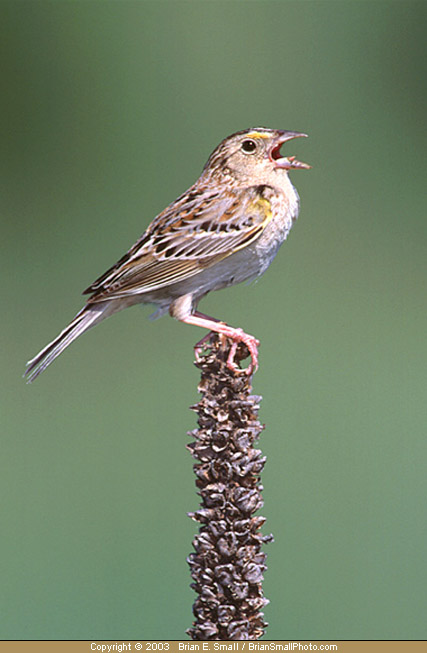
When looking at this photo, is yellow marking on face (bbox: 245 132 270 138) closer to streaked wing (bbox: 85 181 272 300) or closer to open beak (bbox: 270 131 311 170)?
open beak (bbox: 270 131 311 170)

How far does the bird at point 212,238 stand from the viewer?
130 inches

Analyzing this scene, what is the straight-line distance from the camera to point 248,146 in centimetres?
358

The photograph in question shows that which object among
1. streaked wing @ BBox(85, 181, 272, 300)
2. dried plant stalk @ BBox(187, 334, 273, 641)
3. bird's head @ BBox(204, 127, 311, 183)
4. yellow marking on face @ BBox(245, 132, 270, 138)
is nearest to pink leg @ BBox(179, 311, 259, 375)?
dried plant stalk @ BBox(187, 334, 273, 641)

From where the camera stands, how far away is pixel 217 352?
101 inches

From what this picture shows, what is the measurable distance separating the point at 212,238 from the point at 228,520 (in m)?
1.54

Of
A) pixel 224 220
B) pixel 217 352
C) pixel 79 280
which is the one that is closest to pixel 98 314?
pixel 224 220

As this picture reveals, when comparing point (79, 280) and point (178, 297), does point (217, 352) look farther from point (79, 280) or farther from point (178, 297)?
point (79, 280)

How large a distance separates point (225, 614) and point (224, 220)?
181cm

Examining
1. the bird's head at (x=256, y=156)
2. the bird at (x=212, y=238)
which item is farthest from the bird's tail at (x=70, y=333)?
the bird's head at (x=256, y=156)

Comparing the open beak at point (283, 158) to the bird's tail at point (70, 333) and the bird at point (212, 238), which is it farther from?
the bird's tail at point (70, 333)

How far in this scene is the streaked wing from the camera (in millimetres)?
3307

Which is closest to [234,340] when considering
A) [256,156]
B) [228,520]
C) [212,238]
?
[228,520]

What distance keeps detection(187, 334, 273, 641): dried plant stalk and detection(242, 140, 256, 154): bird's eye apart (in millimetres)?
1544

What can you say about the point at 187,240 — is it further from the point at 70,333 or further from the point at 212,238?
the point at 70,333
